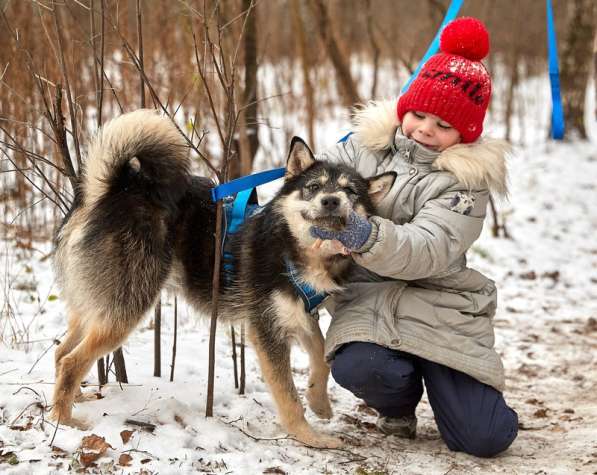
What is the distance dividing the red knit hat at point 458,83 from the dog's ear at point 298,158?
1.98 feet

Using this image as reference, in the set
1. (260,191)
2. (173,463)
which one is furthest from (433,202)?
(260,191)

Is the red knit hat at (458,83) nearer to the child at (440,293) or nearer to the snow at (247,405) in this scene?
the child at (440,293)

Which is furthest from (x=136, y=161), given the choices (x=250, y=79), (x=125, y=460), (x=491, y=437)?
(x=250, y=79)

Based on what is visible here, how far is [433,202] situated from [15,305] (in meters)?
2.85

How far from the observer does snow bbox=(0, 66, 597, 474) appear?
2541 mm

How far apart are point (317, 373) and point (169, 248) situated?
1042mm

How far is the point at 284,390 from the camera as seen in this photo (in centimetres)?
296

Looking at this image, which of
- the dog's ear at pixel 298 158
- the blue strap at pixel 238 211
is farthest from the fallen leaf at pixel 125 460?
the dog's ear at pixel 298 158

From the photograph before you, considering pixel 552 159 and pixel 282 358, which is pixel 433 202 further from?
pixel 552 159

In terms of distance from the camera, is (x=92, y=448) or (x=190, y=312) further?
(x=190, y=312)

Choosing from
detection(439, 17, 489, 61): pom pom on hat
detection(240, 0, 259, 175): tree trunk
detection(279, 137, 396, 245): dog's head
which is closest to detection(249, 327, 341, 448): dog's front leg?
detection(279, 137, 396, 245): dog's head

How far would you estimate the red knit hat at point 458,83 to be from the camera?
2996 mm

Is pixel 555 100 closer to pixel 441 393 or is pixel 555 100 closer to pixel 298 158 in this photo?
pixel 298 158

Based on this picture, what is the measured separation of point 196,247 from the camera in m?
3.10
